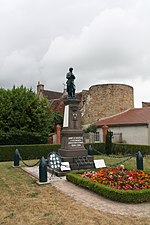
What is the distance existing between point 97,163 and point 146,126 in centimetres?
1296

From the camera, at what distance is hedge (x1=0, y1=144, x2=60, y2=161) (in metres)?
17.3

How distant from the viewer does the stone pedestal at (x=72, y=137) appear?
11117 millimetres

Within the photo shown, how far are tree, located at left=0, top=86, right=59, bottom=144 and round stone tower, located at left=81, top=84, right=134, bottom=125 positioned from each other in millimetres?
10762

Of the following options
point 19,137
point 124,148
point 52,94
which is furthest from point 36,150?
point 52,94

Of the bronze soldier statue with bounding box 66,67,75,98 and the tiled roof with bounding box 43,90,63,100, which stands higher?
the tiled roof with bounding box 43,90,63,100

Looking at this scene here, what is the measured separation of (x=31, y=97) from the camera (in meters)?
21.6

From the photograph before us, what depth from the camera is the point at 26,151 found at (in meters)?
18.0

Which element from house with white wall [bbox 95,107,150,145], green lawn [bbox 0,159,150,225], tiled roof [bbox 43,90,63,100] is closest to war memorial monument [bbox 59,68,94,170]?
green lawn [bbox 0,159,150,225]

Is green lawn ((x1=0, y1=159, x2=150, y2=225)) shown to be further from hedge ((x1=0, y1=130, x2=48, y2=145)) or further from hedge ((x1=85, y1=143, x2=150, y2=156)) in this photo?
hedge ((x1=0, y1=130, x2=48, y2=145))

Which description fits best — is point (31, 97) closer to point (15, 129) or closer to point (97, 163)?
point (15, 129)

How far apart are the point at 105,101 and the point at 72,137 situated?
66.7ft

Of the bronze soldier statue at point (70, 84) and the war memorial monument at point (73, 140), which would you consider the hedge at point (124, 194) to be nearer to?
the war memorial monument at point (73, 140)

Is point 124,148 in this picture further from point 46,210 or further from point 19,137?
point 46,210

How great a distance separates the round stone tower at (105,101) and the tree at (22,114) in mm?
10762
